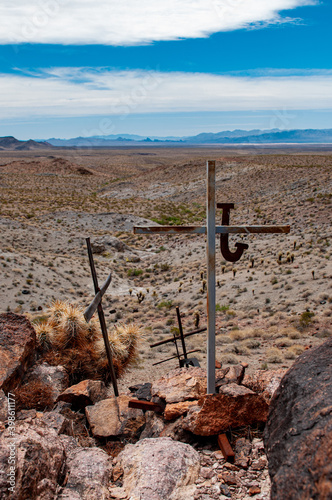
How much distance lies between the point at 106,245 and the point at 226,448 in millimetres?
23784

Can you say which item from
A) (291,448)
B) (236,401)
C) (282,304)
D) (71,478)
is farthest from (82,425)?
(282,304)

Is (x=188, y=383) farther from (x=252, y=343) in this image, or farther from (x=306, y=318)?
(x=306, y=318)

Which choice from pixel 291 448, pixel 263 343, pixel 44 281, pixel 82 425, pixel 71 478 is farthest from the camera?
pixel 44 281

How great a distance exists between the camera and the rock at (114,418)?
18.4 feet

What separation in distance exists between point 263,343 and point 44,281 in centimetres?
1240

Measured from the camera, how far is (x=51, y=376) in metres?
6.99

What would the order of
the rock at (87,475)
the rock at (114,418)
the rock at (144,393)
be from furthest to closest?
1. the rock at (144,393)
2. the rock at (114,418)
3. the rock at (87,475)

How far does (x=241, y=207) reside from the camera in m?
42.1

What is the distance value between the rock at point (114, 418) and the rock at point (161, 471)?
3.97ft

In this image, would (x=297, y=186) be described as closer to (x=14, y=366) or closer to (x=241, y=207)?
(x=241, y=207)

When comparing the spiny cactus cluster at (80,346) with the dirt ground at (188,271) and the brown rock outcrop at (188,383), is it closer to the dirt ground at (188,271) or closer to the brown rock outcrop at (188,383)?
the dirt ground at (188,271)

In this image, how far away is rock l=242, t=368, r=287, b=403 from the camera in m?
5.32

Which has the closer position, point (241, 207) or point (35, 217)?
point (35, 217)

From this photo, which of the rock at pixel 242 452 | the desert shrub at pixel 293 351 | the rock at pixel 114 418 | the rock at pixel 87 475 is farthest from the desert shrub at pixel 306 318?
the rock at pixel 87 475
